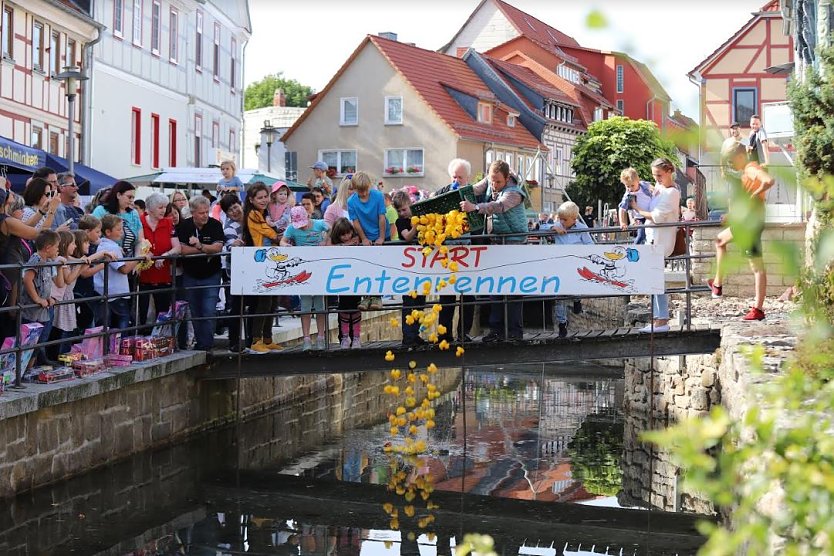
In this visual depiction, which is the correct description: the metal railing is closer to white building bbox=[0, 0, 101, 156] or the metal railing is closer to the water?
the water

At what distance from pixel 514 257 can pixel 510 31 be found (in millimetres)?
74392

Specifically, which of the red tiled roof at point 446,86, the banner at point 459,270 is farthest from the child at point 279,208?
the red tiled roof at point 446,86

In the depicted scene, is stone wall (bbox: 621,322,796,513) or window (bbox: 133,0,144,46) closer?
stone wall (bbox: 621,322,796,513)

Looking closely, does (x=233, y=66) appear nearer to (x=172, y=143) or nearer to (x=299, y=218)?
(x=172, y=143)

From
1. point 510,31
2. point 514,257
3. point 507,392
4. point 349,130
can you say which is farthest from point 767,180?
point 510,31

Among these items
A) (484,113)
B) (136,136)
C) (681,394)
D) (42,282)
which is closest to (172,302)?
(42,282)

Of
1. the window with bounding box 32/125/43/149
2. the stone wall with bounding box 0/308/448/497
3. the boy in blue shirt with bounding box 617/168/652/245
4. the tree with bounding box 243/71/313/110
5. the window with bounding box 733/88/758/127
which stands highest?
the tree with bounding box 243/71/313/110

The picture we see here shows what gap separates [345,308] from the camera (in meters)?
13.5

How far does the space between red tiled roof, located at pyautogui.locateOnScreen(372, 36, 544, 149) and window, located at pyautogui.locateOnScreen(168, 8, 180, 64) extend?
2405cm

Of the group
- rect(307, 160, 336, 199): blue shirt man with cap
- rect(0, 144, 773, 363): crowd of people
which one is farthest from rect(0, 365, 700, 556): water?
rect(307, 160, 336, 199): blue shirt man with cap

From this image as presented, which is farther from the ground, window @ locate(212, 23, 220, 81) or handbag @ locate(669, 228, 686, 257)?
window @ locate(212, 23, 220, 81)

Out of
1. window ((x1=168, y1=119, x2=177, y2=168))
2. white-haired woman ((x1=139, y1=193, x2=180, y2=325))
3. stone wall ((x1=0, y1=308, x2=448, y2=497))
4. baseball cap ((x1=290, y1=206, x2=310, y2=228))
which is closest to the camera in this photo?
stone wall ((x1=0, y1=308, x2=448, y2=497))

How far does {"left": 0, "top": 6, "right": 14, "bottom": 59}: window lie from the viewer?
27.4 meters

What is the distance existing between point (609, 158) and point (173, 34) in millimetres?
29546
